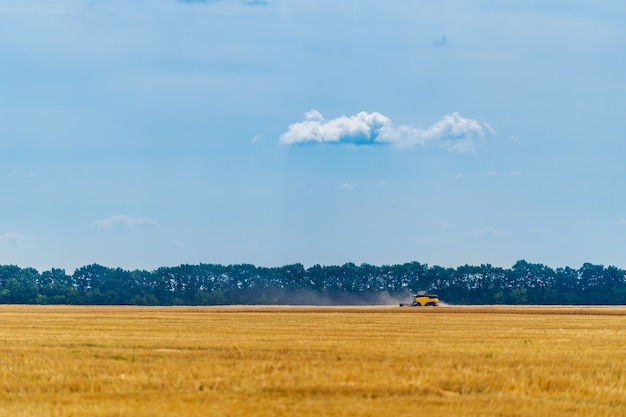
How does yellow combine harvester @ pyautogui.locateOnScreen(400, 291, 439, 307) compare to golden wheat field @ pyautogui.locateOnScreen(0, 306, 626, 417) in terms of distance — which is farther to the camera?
yellow combine harvester @ pyautogui.locateOnScreen(400, 291, 439, 307)

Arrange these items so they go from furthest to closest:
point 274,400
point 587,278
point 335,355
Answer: point 587,278 < point 335,355 < point 274,400

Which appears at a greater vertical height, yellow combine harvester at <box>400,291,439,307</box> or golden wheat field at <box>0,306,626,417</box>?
yellow combine harvester at <box>400,291,439,307</box>

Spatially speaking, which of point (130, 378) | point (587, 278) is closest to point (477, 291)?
point (587, 278)

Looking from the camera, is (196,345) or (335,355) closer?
(335,355)

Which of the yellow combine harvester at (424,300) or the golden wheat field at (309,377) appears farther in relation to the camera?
the yellow combine harvester at (424,300)

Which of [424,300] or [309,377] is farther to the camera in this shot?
[424,300]

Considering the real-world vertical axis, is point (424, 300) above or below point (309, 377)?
above

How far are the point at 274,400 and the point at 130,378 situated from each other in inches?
209

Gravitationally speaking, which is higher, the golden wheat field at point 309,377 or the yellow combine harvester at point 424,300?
the yellow combine harvester at point 424,300

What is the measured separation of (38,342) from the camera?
1636 inches

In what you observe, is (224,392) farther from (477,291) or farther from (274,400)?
(477,291)

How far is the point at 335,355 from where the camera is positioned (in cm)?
3441

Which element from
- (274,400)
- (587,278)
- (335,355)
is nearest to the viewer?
(274,400)

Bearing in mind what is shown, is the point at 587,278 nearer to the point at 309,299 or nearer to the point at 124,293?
the point at 309,299
